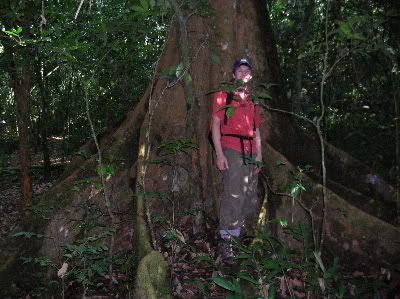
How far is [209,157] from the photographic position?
16.1ft

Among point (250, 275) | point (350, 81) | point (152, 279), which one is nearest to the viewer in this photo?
point (152, 279)

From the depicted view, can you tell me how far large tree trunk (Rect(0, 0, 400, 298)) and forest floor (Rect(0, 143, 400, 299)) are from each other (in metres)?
0.26

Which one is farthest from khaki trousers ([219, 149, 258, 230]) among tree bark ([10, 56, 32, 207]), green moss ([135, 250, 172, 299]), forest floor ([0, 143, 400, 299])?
tree bark ([10, 56, 32, 207])

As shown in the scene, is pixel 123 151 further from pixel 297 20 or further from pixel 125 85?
pixel 125 85

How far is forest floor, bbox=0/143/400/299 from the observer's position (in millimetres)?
3154

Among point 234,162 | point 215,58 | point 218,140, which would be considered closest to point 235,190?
point 234,162

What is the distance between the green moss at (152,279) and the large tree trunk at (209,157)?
97cm

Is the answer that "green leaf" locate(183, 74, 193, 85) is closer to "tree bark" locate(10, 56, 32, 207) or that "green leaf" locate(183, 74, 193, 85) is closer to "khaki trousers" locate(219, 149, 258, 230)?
"khaki trousers" locate(219, 149, 258, 230)

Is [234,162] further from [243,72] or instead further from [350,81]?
[350,81]

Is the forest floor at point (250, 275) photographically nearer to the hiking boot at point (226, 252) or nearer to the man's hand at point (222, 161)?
the hiking boot at point (226, 252)

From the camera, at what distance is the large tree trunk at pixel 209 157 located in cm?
445

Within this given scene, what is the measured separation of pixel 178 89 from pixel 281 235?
2.11 m

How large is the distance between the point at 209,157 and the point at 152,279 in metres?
2.04

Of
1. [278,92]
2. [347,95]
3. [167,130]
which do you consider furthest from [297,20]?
[167,130]
